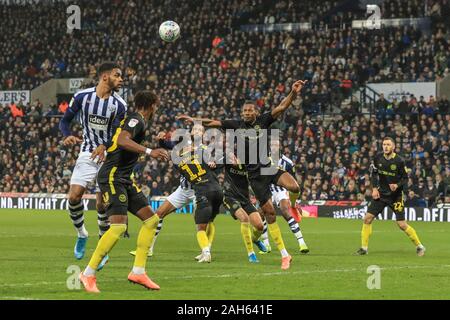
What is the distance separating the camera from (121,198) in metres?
11.8

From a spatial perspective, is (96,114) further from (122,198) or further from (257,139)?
(122,198)

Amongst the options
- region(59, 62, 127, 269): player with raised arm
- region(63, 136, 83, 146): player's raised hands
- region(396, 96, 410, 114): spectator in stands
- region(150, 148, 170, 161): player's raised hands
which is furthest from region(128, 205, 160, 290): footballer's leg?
region(396, 96, 410, 114): spectator in stands

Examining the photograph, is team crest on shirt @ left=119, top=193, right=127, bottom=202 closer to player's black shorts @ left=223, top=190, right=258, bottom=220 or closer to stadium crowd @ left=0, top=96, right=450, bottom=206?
player's black shorts @ left=223, top=190, right=258, bottom=220

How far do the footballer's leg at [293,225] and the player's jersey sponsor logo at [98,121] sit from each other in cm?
523

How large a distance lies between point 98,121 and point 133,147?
357 cm

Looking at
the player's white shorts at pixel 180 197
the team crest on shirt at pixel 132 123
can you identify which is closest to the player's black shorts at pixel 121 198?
the team crest on shirt at pixel 132 123

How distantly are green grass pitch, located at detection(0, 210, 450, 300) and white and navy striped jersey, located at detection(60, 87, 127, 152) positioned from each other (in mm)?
1934

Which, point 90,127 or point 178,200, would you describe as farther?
point 178,200

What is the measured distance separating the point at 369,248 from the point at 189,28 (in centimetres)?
2989

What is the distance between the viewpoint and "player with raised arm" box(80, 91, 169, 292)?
11.6 metres

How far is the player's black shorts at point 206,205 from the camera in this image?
1662 centimetres

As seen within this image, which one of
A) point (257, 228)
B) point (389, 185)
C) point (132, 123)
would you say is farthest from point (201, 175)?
point (132, 123)

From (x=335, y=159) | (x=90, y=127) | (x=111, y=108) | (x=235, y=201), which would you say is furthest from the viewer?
(x=335, y=159)

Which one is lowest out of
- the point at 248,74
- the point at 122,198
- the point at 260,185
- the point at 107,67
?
the point at 260,185
